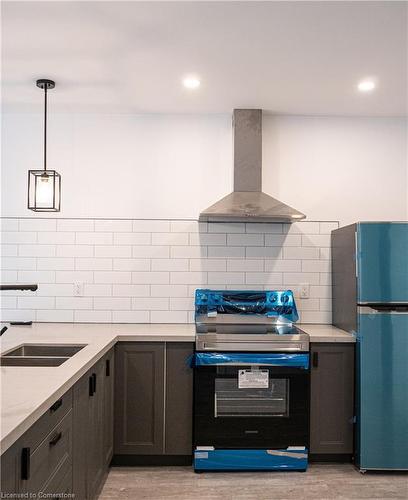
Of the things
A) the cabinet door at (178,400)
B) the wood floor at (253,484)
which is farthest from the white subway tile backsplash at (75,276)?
the wood floor at (253,484)

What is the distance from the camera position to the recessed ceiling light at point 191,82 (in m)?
2.91

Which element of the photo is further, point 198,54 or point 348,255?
point 348,255

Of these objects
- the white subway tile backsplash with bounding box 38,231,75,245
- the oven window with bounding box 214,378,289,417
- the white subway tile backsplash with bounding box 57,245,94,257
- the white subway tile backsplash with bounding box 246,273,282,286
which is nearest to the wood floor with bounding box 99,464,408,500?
the oven window with bounding box 214,378,289,417

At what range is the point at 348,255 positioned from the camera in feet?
10.5

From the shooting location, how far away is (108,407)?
2814mm

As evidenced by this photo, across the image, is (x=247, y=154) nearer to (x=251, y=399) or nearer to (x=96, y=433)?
(x=251, y=399)

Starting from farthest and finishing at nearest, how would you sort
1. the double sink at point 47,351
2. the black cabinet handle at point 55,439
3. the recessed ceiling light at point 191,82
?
the recessed ceiling light at point 191,82
the double sink at point 47,351
the black cabinet handle at point 55,439

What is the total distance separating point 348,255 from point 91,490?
83.6 inches

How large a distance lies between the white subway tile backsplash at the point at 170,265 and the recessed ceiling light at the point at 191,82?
1.28 m

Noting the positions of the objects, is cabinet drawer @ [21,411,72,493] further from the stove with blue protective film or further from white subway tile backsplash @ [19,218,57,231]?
white subway tile backsplash @ [19,218,57,231]

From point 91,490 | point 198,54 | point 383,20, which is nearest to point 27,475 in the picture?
point 91,490

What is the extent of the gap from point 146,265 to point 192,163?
2.85 feet

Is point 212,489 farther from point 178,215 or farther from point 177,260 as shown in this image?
point 178,215

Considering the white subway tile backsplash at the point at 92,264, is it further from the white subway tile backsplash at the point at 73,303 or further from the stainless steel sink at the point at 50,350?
the stainless steel sink at the point at 50,350
